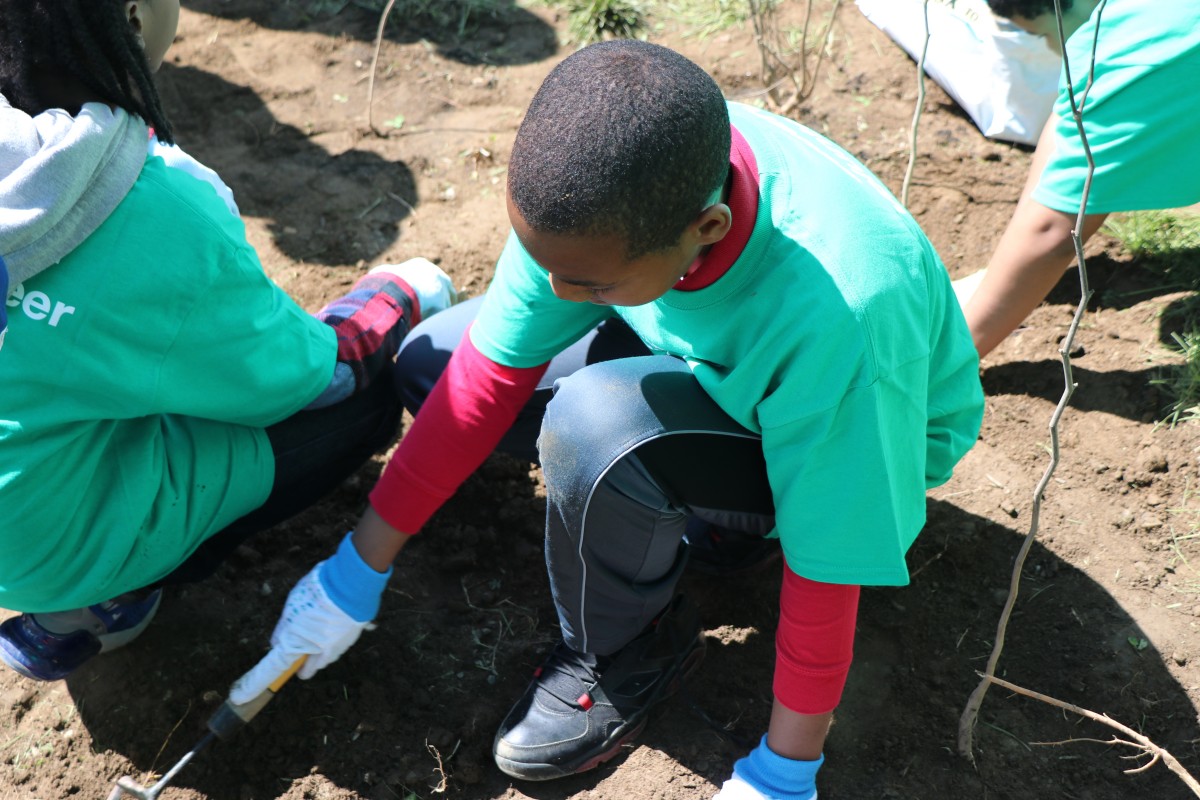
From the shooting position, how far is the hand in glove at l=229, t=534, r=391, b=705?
5.28 feet

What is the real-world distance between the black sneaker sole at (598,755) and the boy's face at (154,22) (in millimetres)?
1228

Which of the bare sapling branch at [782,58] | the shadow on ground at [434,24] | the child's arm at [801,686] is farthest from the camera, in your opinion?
the shadow on ground at [434,24]

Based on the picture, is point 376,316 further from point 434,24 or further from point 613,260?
point 434,24

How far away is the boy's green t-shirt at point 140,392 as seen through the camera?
1382 mm

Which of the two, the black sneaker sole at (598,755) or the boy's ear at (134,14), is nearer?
the boy's ear at (134,14)

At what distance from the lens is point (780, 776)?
141 cm

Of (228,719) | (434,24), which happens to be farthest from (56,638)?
(434,24)

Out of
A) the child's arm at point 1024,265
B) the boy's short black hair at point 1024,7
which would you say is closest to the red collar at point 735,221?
the child's arm at point 1024,265

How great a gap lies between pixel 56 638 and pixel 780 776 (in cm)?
120

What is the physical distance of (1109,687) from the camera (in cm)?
173

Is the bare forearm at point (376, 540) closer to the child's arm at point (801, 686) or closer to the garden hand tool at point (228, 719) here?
the garden hand tool at point (228, 719)

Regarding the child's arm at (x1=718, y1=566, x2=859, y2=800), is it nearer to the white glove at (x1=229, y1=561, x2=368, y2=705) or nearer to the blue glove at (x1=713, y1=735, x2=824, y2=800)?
the blue glove at (x1=713, y1=735, x2=824, y2=800)

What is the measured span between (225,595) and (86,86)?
3.18 ft

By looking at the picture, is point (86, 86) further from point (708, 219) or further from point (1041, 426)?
point (1041, 426)
